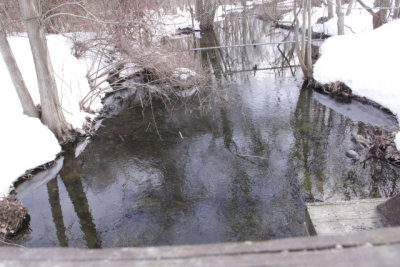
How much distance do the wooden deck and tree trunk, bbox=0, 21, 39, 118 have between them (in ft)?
29.6

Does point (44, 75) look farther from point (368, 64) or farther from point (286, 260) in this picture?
point (368, 64)

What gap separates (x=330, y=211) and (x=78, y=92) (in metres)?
10.4

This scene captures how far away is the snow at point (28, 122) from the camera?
314 inches

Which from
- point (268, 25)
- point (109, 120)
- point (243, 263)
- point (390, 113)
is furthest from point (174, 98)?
point (268, 25)

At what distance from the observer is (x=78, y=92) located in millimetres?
11789

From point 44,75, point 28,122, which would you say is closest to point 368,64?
point 44,75

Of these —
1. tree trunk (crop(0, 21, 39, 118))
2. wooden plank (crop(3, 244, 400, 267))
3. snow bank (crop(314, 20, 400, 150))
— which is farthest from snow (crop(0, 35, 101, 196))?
snow bank (crop(314, 20, 400, 150))

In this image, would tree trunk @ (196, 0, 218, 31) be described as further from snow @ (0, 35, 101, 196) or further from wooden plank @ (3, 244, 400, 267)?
wooden plank @ (3, 244, 400, 267)

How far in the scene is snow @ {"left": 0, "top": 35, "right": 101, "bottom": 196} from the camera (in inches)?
314

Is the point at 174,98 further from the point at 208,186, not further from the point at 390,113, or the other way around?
the point at 390,113

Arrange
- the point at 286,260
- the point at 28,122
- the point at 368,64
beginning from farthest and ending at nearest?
1. the point at 368,64
2. the point at 28,122
3. the point at 286,260

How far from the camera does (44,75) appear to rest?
29.1 feet

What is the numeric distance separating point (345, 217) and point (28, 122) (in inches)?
346

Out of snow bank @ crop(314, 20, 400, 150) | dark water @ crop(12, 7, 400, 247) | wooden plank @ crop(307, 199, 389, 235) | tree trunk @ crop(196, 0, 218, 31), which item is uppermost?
tree trunk @ crop(196, 0, 218, 31)
